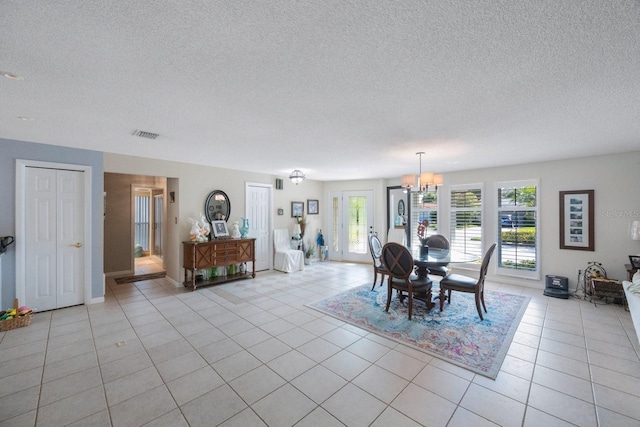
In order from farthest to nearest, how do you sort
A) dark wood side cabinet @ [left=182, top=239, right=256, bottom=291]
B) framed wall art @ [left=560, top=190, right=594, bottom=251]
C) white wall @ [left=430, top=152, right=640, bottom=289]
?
1. dark wood side cabinet @ [left=182, top=239, right=256, bottom=291]
2. framed wall art @ [left=560, top=190, right=594, bottom=251]
3. white wall @ [left=430, top=152, right=640, bottom=289]

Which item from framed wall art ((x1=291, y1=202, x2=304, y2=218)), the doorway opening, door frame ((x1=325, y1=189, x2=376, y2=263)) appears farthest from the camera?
the doorway opening

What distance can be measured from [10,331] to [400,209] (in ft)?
23.7

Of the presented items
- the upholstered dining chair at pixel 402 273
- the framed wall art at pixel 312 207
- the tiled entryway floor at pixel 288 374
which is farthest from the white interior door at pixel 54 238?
the framed wall art at pixel 312 207

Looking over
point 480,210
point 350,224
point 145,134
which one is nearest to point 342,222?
point 350,224

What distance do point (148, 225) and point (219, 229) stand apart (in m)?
4.13

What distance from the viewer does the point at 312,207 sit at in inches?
306

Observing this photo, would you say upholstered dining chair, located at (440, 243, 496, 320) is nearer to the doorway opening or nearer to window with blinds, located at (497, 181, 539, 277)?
window with blinds, located at (497, 181, 539, 277)

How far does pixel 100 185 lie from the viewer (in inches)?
166

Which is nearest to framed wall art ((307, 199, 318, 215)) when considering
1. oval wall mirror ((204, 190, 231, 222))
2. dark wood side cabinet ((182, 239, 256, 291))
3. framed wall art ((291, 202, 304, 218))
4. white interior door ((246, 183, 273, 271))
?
framed wall art ((291, 202, 304, 218))

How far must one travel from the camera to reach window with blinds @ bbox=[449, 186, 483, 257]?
5660mm

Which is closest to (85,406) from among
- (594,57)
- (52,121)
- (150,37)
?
(150,37)

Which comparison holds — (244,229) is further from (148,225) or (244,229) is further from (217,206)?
(148,225)

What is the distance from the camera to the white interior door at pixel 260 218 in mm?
6344

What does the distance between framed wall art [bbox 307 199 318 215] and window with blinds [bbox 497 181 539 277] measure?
14.9ft
